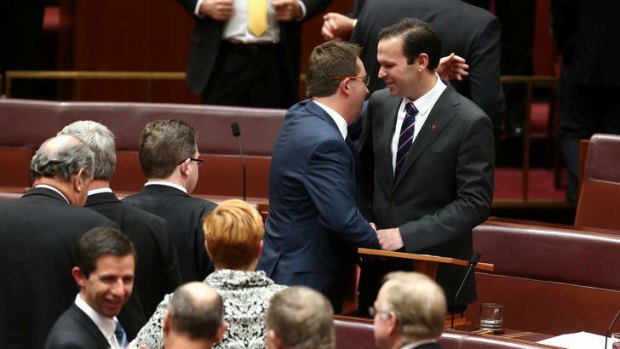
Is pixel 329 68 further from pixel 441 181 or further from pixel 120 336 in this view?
pixel 120 336

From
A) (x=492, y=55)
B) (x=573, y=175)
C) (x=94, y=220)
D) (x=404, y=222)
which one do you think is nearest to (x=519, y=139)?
(x=573, y=175)

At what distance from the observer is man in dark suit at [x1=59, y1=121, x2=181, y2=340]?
434 cm

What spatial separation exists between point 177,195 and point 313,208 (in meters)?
0.52

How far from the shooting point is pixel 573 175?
767 centimetres

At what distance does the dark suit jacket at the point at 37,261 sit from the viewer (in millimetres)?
4172

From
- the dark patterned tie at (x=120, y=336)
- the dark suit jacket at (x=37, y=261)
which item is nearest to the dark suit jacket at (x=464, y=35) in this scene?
the dark suit jacket at (x=37, y=261)

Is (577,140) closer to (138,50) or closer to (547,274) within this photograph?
(547,274)

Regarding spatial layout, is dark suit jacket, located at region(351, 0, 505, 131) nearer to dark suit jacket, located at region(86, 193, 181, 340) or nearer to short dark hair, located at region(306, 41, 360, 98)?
short dark hair, located at region(306, 41, 360, 98)

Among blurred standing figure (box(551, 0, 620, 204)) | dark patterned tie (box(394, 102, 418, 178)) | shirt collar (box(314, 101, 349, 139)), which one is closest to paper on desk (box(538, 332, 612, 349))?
dark patterned tie (box(394, 102, 418, 178))

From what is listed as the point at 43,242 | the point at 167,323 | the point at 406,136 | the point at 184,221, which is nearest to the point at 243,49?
the point at 406,136

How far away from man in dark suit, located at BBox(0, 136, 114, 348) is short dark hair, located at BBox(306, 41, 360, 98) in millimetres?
1013

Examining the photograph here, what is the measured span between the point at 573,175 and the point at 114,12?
301cm

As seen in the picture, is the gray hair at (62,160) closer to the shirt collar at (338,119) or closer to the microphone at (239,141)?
the shirt collar at (338,119)

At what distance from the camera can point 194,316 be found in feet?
11.3
